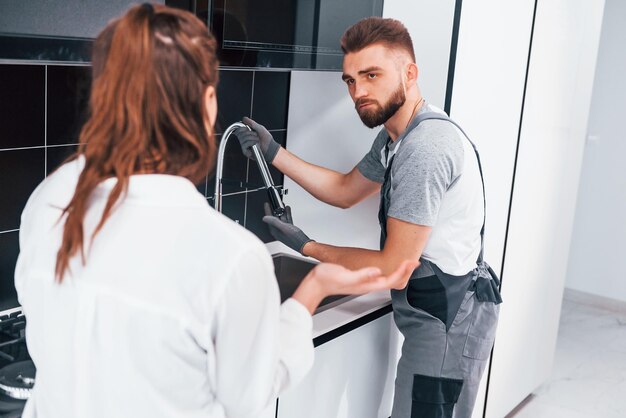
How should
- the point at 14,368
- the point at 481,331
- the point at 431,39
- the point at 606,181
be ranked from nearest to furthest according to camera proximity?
1. the point at 14,368
2. the point at 481,331
3. the point at 431,39
4. the point at 606,181

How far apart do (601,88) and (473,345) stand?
2.76 metres

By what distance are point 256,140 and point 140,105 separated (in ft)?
3.80

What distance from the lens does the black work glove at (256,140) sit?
2.02 metres

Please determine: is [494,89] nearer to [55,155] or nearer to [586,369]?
[55,155]

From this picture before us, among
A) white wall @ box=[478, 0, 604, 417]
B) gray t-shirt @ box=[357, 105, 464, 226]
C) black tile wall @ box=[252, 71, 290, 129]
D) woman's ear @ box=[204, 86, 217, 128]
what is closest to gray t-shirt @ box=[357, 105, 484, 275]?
gray t-shirt @ box=[357, 105, 464, 226]

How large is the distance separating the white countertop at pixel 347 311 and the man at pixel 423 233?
0.10 m

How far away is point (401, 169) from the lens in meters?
1.72

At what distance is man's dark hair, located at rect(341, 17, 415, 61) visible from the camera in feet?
5.88

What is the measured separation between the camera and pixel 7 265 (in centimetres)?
171

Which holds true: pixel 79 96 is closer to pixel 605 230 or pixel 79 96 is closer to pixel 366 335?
Answer: pixel 366 335

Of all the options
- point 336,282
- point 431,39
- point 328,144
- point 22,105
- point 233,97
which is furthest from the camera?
point 328,144

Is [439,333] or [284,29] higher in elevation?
[284,29]

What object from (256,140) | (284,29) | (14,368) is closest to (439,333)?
(256,140)

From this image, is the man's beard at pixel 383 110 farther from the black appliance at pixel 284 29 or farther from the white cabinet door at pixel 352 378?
the white cabinet door at pixel 352 378
